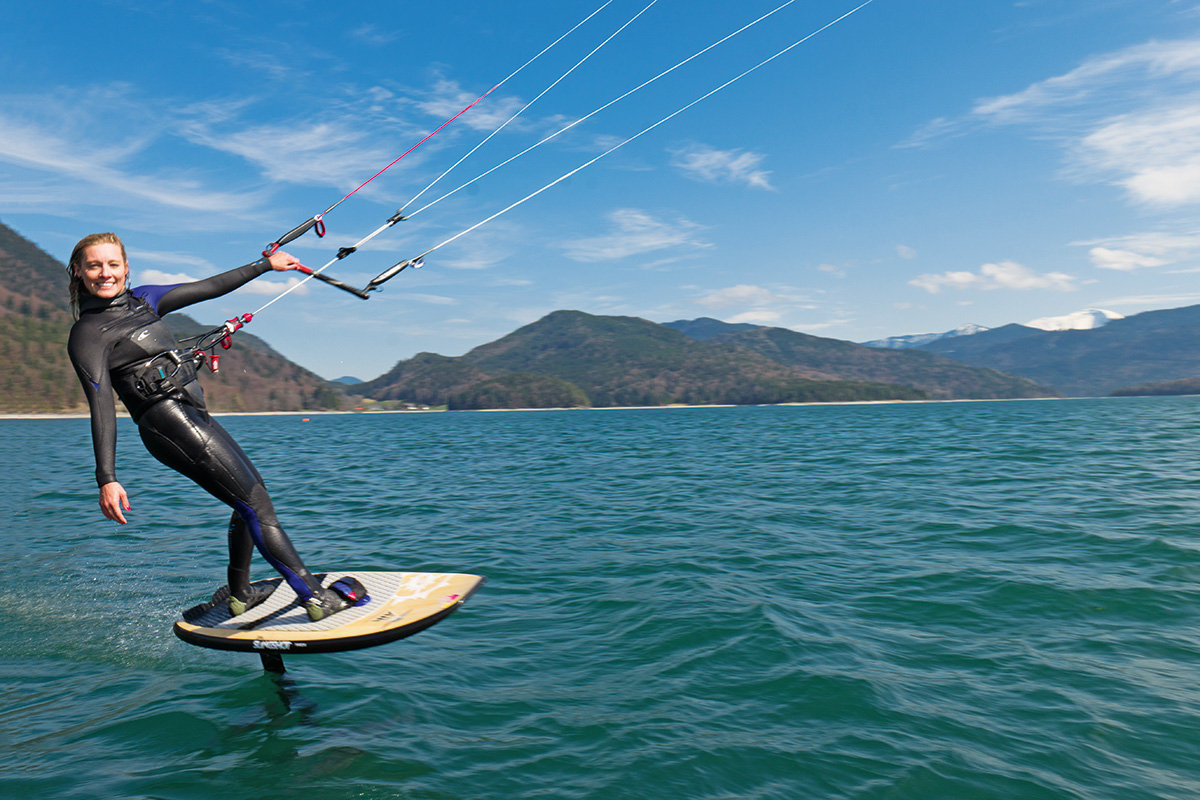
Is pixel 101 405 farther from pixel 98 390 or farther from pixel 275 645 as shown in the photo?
pixel 275 645

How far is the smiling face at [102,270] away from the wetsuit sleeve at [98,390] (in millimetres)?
365

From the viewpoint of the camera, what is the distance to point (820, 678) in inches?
265

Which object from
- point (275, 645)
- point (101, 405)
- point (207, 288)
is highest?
point (207, 288)

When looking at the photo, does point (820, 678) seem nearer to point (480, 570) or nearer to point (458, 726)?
point (458, 726)

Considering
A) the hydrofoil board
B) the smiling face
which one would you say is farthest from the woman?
the hydrofoil board

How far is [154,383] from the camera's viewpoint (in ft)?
17.6

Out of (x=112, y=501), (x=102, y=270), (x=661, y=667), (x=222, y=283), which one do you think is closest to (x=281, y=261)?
(x=222, y=283)

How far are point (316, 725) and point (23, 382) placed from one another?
23580cm

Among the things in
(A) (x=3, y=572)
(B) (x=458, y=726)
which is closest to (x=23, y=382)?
(A) (x=3, y=572)

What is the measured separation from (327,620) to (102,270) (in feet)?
12.1

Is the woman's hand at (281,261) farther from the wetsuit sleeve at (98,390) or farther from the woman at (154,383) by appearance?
the wetsuit sleeve at (98,390)

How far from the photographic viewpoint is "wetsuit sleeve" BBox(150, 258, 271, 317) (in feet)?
19.1

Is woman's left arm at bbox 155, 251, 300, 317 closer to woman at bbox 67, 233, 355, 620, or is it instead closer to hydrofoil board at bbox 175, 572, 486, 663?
woman at bbox 67, 233, 355, 620

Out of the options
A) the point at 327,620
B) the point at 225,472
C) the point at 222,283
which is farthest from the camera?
the point at 327,620
